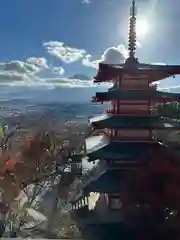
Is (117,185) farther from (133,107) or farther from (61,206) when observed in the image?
(61,206)

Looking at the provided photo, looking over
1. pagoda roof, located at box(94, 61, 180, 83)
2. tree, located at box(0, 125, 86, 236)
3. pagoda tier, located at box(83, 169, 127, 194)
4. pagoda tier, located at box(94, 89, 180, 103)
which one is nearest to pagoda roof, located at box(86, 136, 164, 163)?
pagoda tier, located at box(83, 169, 127, 194)

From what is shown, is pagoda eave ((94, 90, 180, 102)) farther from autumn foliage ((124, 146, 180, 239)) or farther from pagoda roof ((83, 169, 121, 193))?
pagoda roof ((83, 169, 121, 193))

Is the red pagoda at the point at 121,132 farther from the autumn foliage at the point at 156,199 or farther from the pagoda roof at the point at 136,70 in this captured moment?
the autumn foliage at the point at 156,199

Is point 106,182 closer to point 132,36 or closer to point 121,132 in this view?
point 121,132

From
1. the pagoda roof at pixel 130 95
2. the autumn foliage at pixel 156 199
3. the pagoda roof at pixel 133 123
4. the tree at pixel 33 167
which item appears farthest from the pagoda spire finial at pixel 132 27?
the tree at pixel 33 167

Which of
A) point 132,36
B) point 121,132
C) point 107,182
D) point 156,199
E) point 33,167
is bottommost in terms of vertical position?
point 33,167

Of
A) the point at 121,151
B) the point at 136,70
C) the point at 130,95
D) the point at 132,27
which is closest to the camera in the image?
the point at 121,151

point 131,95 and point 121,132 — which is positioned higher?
point 131,95

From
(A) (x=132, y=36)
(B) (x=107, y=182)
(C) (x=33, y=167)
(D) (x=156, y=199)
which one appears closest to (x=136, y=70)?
(A) (x=132, y=36)
